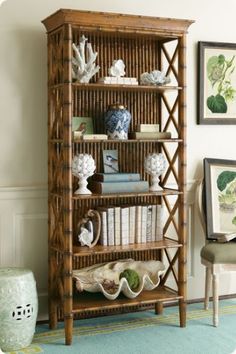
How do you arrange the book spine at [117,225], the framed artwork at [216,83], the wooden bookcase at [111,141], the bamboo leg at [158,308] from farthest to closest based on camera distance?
the framed artwork at [216,83]
the bamboo leg at [158,308]
the book spine at [117,225]
the wooden bookcase at [111,141]

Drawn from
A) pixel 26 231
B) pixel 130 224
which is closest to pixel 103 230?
pixel 130 224

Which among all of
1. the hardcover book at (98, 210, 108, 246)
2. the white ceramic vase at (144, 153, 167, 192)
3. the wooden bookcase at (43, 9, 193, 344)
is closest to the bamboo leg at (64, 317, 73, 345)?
the wooden bookcase at (43, 9, 193, 344)

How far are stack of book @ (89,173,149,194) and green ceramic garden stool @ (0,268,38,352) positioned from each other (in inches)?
29.3

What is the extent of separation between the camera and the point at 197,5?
461cm

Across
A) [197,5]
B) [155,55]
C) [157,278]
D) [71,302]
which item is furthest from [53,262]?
[197,5]

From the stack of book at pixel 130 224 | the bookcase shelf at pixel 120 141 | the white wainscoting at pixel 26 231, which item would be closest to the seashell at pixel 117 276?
the stack of book at pixel 130 224

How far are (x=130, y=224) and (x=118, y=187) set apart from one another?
0.30 meters

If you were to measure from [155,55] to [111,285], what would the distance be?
164 centimetres

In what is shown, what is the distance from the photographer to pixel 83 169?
12.8ft

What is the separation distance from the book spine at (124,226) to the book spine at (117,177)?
0.68ft

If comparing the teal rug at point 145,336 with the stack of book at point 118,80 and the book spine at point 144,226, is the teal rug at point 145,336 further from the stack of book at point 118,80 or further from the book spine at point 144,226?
the stack of book at point 118,80

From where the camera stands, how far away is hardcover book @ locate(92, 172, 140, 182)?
13.2 ft

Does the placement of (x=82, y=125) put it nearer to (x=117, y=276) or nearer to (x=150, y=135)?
(x=150, y=135)

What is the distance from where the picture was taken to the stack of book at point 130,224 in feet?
13.3
